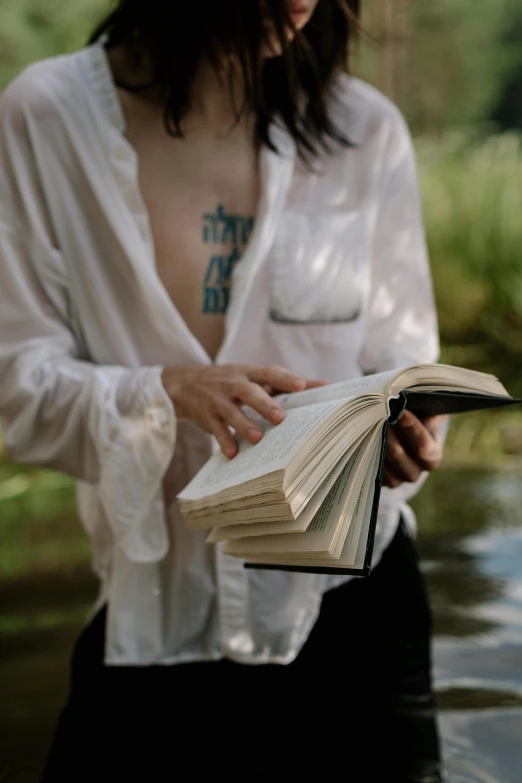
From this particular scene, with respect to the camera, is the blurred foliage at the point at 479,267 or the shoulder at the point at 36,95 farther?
the blurred foliage at the point at 479,267

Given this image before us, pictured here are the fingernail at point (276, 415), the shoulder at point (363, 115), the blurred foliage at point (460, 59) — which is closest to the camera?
the fingernail at point (276, 415)

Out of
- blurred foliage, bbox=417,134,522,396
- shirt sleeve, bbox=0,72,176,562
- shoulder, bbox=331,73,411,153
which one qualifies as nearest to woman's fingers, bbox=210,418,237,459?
shirt sleeve, bbox=0,72,176,562

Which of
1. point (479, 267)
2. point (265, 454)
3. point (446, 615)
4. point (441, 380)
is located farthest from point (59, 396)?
point (479, 267)

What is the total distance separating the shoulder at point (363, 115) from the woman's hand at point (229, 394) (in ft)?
1.66

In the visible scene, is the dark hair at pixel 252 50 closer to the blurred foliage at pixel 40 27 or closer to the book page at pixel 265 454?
the book page at pixel 265 454

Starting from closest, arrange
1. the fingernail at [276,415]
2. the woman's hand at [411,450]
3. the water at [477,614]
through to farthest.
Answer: the fingernail at [276,415] < the woman's hand at [411,450] < the water at [477,614]

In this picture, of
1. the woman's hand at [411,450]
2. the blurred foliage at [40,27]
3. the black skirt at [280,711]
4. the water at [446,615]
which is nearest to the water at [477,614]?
the water at [446,615]

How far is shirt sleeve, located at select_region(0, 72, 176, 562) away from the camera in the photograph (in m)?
1.28

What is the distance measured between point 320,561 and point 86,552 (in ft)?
6.64

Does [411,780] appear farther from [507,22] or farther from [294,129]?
[507,22]

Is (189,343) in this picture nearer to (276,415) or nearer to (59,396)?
(59,396)

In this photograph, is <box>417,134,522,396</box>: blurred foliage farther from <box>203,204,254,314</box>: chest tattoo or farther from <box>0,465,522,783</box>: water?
<box>203,204,254,314</box>: chest tattoo

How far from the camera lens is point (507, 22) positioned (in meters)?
20.7

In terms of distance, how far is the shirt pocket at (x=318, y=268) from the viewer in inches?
56.6
